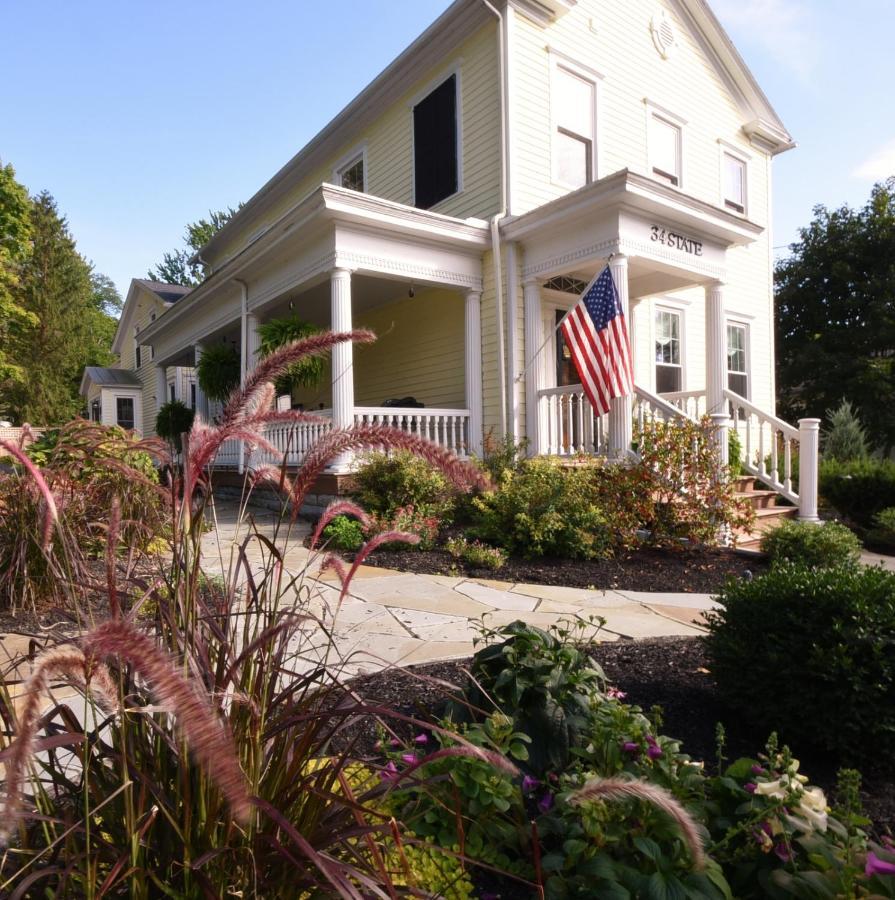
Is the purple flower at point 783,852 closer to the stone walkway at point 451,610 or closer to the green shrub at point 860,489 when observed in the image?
the stone walkway at point 451,610

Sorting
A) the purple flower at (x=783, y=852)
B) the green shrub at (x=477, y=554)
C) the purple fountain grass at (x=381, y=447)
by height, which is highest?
the purple fountain grass at (x=381, y=447)

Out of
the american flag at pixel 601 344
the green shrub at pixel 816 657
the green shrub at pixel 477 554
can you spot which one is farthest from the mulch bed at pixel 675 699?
the american flag at pixel 601 344

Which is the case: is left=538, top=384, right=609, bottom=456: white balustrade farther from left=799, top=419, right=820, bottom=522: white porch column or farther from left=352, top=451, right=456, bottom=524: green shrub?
left=799, top=419, right=820, bottom=522: white porch column

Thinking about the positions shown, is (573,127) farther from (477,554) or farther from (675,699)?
(675,699)

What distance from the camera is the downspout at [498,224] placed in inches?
360

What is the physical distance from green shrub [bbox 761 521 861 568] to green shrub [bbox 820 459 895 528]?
12.3 feet

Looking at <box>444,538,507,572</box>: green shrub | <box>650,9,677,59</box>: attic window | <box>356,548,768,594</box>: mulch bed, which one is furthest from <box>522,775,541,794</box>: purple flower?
<box>650,9,677,59</box>: attic window

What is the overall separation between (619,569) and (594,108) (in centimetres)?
846

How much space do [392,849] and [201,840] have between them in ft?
1.75

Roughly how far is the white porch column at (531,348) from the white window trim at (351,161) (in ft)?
16.5

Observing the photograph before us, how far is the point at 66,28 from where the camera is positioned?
5957 millimetres

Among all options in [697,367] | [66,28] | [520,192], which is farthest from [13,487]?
[697,367]

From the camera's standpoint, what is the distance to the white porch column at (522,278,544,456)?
917 centimetres

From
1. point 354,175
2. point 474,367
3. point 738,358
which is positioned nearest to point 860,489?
point 738,358
